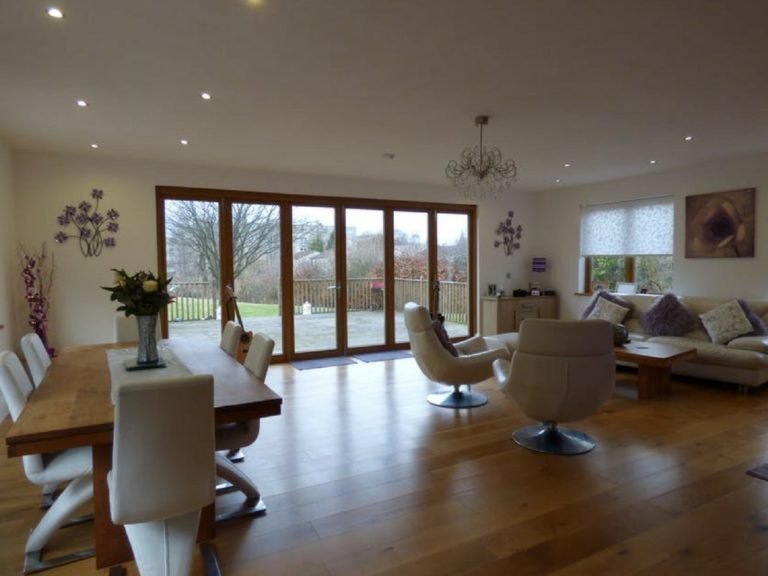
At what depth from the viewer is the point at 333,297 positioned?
686 cm

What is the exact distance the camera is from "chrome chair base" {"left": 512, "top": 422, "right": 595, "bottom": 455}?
3.39m

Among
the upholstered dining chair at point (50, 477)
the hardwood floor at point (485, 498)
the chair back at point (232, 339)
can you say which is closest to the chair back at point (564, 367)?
the hardwood floor at point (485, 498)

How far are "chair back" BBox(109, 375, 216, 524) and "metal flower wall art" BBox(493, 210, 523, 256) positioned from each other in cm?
677

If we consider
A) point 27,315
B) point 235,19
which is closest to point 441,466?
point 235,19

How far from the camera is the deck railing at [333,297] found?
6.00m

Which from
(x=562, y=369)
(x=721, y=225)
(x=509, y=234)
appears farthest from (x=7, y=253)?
(x=721, y=225)

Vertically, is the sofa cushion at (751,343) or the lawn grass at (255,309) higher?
the lawn grass at (255,309)

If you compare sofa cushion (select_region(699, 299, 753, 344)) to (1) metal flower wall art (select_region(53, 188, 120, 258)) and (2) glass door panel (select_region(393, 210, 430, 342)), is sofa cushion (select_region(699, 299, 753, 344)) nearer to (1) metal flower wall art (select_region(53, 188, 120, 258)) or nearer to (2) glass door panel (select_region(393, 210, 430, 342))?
(2) glass door panel (select_region(393, 210, 430, 342))

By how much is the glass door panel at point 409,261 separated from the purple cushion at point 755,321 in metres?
3.97

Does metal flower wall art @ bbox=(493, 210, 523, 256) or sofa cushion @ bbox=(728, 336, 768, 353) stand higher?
metal flower wall art @ bbox=(493, 210, 523, 256)

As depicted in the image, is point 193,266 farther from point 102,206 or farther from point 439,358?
point 439,358

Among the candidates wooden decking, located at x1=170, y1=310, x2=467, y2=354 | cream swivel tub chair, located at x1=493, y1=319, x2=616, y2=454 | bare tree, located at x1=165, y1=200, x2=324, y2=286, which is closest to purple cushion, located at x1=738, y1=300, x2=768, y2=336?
cream swivel tub chair, located at x1=493, y1=319, x2=616, y2=454

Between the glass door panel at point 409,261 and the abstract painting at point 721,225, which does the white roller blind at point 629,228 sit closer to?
the abstract painting at point 721,225

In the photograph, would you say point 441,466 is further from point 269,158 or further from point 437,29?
point 269,158
